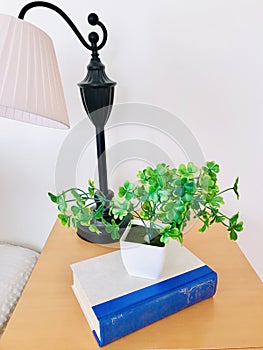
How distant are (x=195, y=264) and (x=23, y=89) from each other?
437 mm

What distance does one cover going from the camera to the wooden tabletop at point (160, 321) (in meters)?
0.46

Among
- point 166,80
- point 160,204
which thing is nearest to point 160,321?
point 160,204

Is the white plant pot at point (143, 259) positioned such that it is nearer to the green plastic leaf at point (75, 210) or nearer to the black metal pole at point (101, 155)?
the green plastic leaf at point (75, 210)

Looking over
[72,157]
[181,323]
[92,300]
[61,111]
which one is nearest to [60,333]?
[92,300]

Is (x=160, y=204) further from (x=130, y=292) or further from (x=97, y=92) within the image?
(x=97, y=92)

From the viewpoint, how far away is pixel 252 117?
94cm

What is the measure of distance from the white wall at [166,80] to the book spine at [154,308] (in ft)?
1.72

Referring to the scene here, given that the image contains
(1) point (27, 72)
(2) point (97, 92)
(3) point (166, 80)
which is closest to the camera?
(1) point (27, 72)

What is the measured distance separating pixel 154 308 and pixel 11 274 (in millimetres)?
435

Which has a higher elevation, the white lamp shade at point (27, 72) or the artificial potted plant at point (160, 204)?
the white lamp shade at point (27, 72)

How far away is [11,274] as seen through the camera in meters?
0.75


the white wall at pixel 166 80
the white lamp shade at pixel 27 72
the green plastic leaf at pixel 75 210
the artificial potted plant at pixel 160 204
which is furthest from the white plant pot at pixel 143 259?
the white wall at pixel 166 80

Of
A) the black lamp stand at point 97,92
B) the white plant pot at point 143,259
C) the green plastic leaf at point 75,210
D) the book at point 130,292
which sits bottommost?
the book at point 130,292

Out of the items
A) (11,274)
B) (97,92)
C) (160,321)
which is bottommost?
(11,274)
